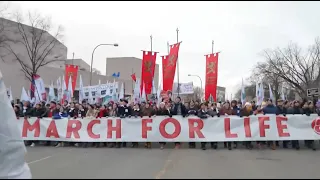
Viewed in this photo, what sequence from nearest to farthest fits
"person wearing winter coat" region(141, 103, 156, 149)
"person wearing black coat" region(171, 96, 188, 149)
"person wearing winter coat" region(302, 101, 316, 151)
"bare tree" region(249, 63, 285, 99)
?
"person wearing winter coat" region(302, 101, 316, 151) < "person wearing black coat" region(171, 96, 188, 149) < "person wearing winter coat" region(141, 103, 156, 149) < "bare tree" region(249, 63, 285, 99)

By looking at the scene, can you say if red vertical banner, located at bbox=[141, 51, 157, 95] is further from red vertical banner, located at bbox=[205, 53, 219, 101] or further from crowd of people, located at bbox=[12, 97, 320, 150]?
crowd of people, located at bbox=[12, 97, 320, 150]

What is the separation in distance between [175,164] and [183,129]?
4752 millimetres

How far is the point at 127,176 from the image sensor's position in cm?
812

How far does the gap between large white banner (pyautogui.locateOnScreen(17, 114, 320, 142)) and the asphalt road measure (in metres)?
0.96

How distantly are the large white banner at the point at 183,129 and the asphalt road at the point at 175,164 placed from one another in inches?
37.8

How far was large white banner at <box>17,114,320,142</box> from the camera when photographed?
14484 millimetres

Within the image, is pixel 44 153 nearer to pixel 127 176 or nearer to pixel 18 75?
pixel 127 176

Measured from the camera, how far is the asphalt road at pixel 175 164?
27.8 ft

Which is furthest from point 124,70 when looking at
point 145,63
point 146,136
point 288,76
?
point 146,136

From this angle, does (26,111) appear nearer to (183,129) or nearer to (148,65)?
(183,129)

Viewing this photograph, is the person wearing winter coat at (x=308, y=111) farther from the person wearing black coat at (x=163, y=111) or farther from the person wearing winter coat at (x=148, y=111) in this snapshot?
the person wearing winter coat at (x=148, y=111)

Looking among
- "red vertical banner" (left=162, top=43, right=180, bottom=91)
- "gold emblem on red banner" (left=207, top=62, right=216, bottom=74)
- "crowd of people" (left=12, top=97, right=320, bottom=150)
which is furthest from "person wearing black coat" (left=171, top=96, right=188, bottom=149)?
"gold emblem on red banner" (left=207, top=62, right=216, bottom=74)

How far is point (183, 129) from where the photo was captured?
1476 centimetres

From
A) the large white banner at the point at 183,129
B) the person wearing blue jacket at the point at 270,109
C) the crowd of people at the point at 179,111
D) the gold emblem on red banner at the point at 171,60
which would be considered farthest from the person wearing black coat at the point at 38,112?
the person wearing blue jacket at the point at 270,109
